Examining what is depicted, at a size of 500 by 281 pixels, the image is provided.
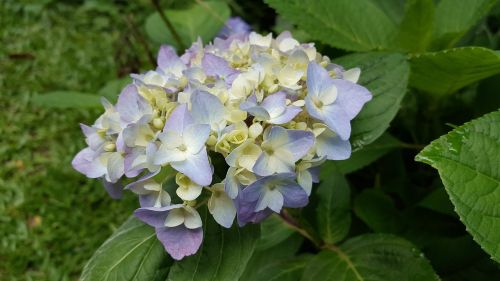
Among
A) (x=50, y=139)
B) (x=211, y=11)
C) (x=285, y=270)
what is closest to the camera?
(x=285, y=270)

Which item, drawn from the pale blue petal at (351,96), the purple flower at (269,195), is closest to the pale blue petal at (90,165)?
the purple flower at (269,195)

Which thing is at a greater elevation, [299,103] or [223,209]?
[299,103]

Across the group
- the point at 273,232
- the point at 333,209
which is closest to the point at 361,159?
the point at 333,209

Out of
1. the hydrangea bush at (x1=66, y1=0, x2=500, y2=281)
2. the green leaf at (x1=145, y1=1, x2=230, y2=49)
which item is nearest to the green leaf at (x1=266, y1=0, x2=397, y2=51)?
the hydrangea bush at (x1=66, y1=0, x2=500, y2=281)

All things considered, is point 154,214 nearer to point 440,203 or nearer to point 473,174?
point 473,174

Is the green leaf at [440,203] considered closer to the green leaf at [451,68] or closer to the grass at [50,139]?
the green leaf at [451,68]

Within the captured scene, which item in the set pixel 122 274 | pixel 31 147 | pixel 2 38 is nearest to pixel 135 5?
pixel 2 38

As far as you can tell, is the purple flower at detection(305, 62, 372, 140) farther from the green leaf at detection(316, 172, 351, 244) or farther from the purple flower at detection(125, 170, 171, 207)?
the green leaf at detection(316, 172, 351, 244)
